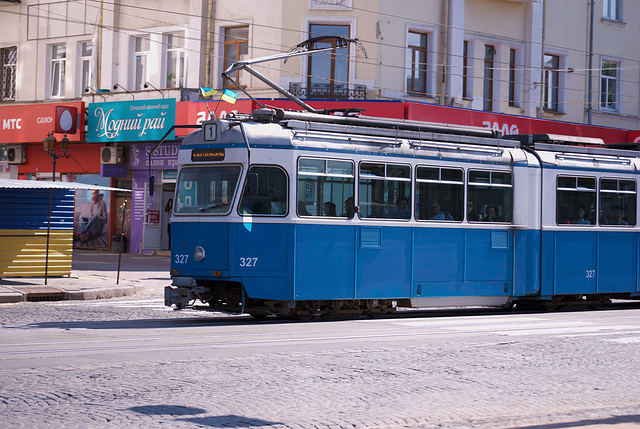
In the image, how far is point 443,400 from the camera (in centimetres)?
785

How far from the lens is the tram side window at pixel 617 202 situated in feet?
60.6

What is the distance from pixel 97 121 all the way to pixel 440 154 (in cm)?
2002

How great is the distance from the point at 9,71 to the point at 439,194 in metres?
25.8

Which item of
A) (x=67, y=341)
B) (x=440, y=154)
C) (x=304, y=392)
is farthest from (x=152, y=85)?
(x=304, y=392)

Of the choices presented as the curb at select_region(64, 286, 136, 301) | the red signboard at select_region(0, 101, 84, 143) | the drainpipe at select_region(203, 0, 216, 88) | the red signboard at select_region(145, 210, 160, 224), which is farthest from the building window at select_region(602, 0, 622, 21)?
the curb at select_region(64, 286, 136, 301)

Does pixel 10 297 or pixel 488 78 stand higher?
pixel 488 78

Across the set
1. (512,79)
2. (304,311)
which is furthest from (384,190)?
(512,79)

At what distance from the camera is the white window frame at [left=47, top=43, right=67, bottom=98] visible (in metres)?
35.5

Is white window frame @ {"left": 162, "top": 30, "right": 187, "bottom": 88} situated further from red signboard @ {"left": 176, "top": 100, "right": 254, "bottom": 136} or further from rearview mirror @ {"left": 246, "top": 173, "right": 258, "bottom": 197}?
rearview mirror @ {"left": 246, "top": 173, "right": 258, "bottom": 197}

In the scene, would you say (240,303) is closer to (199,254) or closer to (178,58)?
(199,254)

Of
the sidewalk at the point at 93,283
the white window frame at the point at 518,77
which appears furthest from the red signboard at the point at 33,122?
the white window frame at the point at 518,77

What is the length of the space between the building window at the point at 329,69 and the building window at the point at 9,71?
13892 millimetres

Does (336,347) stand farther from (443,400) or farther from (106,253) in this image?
(106,253)

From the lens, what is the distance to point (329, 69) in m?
29.3
